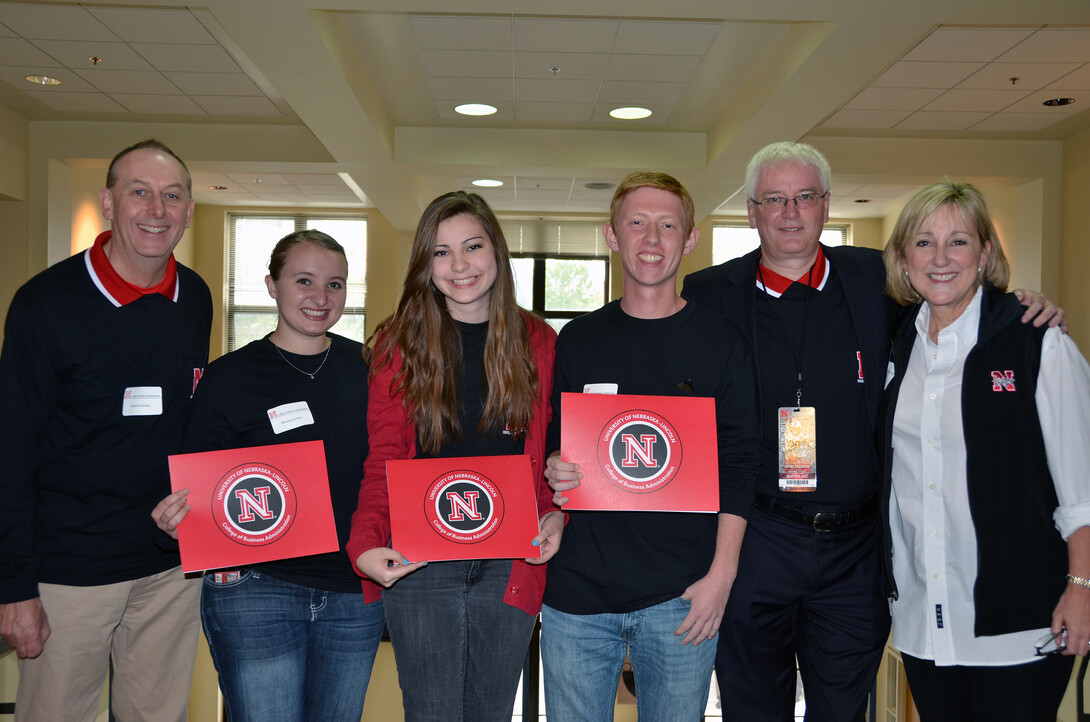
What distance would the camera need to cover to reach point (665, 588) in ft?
5.88

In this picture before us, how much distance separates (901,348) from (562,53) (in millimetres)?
4481

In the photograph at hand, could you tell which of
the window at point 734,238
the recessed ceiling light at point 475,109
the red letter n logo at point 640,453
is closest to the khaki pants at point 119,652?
the red letter n logo at point 640,453

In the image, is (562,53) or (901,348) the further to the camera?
(562,53)

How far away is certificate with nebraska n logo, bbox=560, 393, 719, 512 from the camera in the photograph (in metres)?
1.80

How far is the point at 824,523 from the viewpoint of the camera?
2.04 metres

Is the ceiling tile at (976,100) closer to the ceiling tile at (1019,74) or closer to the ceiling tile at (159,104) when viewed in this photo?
the ceiling tile at (1019,74)

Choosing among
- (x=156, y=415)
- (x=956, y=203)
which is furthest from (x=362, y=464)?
(x=956, y=203)

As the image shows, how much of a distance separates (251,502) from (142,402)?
462 millimetres

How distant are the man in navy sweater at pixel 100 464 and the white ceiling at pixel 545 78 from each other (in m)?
2.74

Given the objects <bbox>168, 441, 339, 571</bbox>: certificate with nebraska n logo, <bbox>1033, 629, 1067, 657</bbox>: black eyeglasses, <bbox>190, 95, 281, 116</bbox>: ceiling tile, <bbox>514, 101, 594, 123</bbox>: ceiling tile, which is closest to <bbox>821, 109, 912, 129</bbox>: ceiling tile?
<bbox>514, 101, 594, 123</bbox>: ceiling tile

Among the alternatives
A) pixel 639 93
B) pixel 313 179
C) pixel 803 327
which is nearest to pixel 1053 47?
pixel 639 93

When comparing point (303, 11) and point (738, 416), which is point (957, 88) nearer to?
point (303, 11)

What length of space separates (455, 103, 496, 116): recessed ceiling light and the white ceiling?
0.13 meters

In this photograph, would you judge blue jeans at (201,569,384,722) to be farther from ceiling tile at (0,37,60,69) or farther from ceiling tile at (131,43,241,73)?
ceiling tile at (0,37,60,69)
